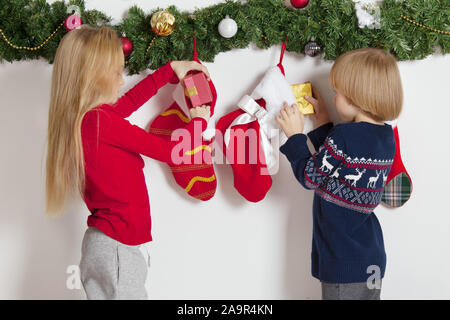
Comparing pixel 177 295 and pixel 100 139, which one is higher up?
pixel 100 139

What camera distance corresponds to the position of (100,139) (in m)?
1.30

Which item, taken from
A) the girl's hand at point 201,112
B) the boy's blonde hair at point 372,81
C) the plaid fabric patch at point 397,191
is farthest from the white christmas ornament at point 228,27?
the plaid fabric patch at point 397,191

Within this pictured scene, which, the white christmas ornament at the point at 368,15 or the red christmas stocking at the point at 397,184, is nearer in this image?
the white christmas ornament at the point at 368,15

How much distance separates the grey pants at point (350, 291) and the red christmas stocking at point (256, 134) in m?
0.38

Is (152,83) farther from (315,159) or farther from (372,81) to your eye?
(372,81)

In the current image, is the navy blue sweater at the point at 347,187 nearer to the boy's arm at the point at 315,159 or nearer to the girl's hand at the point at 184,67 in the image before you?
the boy's arm at the point at 315,159

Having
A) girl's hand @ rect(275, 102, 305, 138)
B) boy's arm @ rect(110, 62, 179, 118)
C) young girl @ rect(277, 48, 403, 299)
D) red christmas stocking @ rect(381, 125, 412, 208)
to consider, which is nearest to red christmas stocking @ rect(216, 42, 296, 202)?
girl's hand @ rect(275, 102, 305, 138)

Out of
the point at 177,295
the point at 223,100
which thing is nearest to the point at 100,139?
the point at 223,100

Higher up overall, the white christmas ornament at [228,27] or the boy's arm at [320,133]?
the white christmas ornament at [228,27]

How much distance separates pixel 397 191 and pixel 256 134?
502mm

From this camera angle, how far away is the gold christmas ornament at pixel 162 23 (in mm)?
1442

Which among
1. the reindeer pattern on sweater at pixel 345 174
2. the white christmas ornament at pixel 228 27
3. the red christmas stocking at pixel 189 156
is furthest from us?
the red christmas stocking at pixel 189 156
